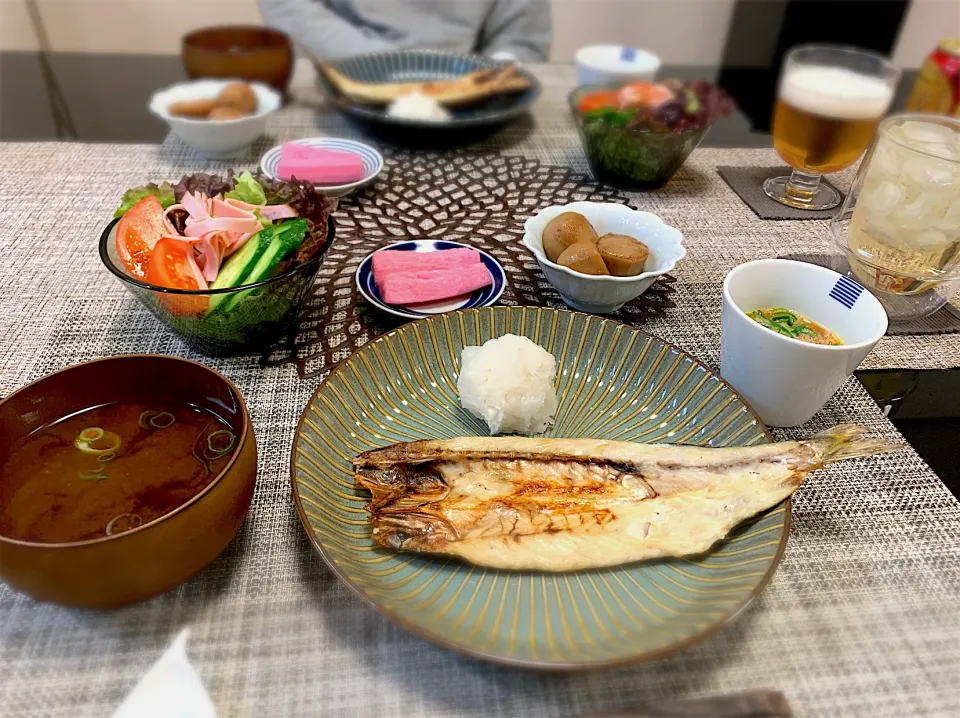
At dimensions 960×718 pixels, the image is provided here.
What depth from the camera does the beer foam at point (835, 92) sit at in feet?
4.75

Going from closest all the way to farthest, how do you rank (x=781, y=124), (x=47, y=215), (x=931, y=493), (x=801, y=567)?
(x=801, y=567) < (x=931, y=493) < (x=47, y=215) < (x=781, y=124)

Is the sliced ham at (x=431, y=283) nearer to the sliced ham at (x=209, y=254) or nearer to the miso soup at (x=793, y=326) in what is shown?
the sliced ham at (x=209, y=254)

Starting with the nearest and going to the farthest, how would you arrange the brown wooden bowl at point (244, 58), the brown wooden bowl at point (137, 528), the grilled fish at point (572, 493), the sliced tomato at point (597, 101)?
1. the brown wooden bowl at point (137, 528)
2. the grilled fish at point (572, 493)
3. the sliced tomato at point (597, 101)
4. the brown wooden bowl at point (244, 58)

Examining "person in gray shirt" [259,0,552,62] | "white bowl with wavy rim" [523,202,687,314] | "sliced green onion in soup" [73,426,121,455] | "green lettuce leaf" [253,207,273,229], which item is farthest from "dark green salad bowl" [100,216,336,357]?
"person in gray shirt" [259,0,552,62]

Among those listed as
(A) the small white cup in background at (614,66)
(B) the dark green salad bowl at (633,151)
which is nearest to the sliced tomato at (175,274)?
(B) the dark green salad bowl at (633,151)

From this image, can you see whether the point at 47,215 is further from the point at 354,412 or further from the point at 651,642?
the point at 651,642

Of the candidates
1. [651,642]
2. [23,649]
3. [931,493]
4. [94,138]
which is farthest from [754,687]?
[94,138]

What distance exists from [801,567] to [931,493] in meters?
0.26

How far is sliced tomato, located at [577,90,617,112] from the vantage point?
5.46 ft

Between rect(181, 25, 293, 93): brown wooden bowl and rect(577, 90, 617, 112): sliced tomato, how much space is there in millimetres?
858

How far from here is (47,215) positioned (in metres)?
1.40

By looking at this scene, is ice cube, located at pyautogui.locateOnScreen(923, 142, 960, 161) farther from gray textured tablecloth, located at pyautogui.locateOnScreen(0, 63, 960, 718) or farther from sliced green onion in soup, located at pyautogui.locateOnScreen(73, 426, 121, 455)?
sliced green onion in soup, located at pyautogui.locateOnScreen(73, 426, 121, 455)

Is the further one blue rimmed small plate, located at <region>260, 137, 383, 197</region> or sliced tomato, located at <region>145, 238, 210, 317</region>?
blue rimmed small plate, located at <region>260, 137, 383, 197</region>

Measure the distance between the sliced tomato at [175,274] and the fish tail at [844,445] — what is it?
0.85 meters
